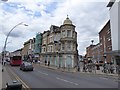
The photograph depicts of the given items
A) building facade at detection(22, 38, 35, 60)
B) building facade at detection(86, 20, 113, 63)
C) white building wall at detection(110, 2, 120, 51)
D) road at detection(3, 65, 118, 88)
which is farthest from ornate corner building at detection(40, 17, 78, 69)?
building facade at detection(22, 38, 35, 60)

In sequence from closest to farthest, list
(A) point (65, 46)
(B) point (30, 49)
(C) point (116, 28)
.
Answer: (C) point (116, 28), (A) point (65, 46), (B) point (30, 49)

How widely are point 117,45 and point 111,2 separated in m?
15.1

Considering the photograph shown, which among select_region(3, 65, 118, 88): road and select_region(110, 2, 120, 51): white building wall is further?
select_region(110, 2, 120, 51): white building wall

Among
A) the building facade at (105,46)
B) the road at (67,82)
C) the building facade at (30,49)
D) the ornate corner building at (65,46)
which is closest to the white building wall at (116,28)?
the building facade at (105,46)

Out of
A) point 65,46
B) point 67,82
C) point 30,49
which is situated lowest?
point 67,82

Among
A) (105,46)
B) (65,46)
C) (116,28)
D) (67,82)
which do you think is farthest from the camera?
(105,46)

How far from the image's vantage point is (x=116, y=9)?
136 feet

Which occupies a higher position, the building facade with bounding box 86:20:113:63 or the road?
the building facade with bounding box 86:20:113:63

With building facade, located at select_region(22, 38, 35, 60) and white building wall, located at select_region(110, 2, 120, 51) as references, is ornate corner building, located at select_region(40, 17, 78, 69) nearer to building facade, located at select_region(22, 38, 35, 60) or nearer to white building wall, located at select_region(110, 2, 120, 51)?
white building wall, located at select_region(110, 2, 120, 51)

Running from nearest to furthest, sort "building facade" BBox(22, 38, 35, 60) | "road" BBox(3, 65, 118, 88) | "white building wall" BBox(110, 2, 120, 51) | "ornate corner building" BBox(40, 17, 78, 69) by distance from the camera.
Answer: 1. "road" BBox(3, 65, 118, 88)
2. "white building wall" BBox(110, 2, 120, 51)
3. "ornate corner building" BBox(40, 17, 78, 69)
4. "building facade" BBox(22, 38, 35, 60)

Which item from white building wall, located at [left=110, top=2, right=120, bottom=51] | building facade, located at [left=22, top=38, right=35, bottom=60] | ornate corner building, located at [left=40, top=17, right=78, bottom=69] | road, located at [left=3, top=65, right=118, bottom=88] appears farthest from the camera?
building facade, located at [left=22, top=38, right=35, bottom=60]

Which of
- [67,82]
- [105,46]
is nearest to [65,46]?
[105,46]

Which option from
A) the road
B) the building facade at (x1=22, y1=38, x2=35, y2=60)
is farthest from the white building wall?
the building facade at (x1=22, y1=38, x2=35, y2=60)

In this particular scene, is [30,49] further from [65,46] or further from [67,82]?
[67,82]
